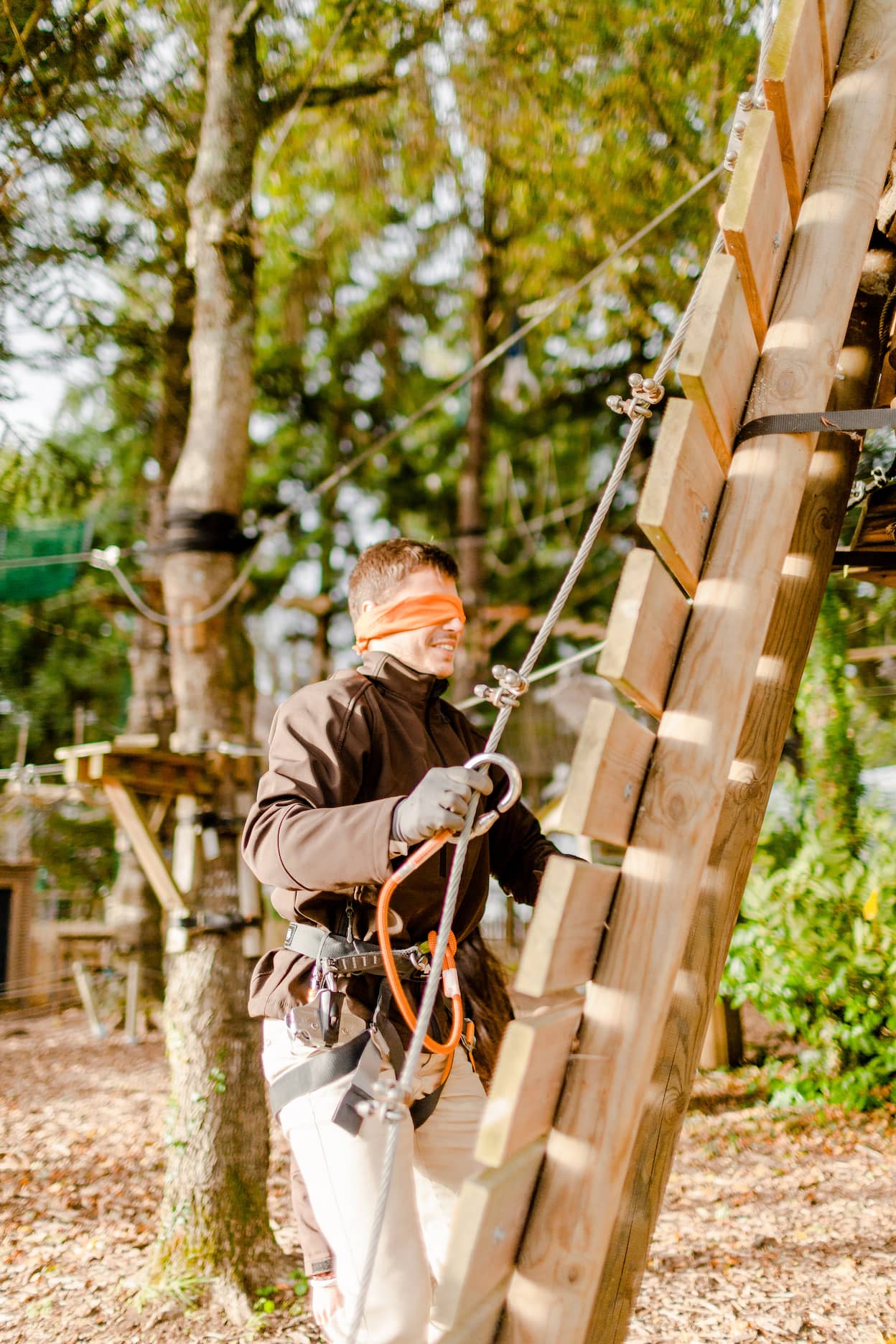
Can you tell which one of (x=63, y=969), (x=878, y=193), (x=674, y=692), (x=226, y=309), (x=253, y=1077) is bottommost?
(x=63, y=969)

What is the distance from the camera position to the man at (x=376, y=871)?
1782 millimetres

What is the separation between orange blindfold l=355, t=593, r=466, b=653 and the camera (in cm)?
222

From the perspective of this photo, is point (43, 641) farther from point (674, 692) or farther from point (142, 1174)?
point (674, 692)

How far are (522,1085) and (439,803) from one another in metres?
0.45

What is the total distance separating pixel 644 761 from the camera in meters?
1.61

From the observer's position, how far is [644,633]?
1.53 metres

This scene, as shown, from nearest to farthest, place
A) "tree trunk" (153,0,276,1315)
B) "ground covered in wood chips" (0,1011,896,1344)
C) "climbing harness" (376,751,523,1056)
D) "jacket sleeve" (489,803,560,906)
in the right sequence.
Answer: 1. "climbing harness" (376,751,523,1056)
2. "jacket sleeve" (489,803,560,906)
3. "ground covered in wood chips" (0,1011,896,1344)
4. "tree trunk" (153,0,276,1315)

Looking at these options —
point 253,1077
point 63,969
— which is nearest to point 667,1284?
point 253,1077

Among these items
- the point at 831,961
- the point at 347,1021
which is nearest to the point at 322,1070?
the point at 347,1021

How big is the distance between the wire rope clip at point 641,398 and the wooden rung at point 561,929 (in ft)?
2.61

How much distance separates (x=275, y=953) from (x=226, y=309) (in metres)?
3.33

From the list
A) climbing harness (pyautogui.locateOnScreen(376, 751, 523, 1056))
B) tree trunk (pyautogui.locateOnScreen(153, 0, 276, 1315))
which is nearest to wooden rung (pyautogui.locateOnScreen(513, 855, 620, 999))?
climbing harness (pyautogui.locateOnScreen(376, 751, 523, 1056))

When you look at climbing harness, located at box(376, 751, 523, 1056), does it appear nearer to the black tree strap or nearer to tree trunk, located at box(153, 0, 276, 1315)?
tree trunk, located at box(153, 0, 276, 1315)

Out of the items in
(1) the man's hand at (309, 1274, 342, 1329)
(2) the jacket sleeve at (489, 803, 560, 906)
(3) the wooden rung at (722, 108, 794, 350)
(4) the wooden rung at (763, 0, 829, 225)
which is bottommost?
(1) the man's hand at (309, 1274, 342, 1329)
